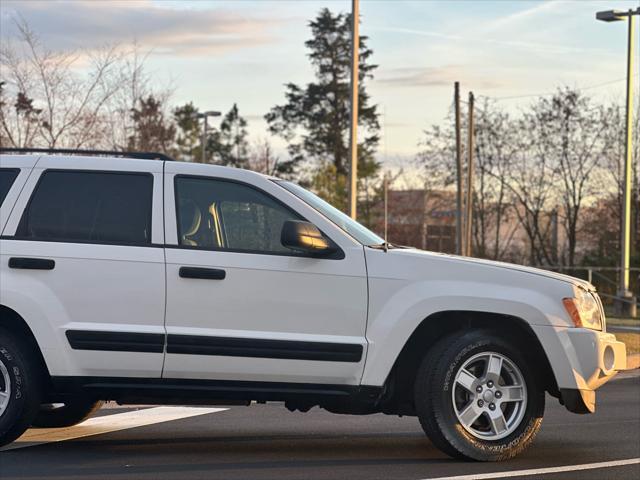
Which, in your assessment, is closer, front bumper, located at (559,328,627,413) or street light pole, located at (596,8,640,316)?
front bumper, located at (559,328,627,413)

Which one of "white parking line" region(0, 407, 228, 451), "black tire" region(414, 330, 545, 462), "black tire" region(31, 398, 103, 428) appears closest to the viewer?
"black tire" region(414, 330, 545, 462)

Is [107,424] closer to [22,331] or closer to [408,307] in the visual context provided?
[22,331]

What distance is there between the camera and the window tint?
7.68 m

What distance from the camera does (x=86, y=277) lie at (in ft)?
24.0

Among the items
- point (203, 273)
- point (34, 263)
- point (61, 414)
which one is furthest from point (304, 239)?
point (61, 414)

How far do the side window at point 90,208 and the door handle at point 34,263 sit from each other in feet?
0.57

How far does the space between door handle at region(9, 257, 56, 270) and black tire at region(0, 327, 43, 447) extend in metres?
0.46

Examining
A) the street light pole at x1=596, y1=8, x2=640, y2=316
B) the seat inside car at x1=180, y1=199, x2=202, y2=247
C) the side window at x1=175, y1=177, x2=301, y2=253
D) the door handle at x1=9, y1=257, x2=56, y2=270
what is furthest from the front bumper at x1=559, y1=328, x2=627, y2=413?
the street light pole at x1=596, y1=8, x2=640, y2=316

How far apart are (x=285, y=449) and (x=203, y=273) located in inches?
55.4

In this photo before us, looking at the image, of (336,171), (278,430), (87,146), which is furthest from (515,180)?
(278,430)

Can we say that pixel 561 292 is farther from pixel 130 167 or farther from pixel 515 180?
pixel 515 180

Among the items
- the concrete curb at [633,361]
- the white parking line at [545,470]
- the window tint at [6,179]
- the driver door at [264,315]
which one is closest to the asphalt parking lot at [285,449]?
the white parking line at [545,470]

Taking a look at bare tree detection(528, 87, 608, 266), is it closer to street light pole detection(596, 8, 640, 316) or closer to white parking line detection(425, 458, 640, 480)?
street light pole detection(596, 8, 640, 316)

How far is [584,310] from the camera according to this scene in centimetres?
761
